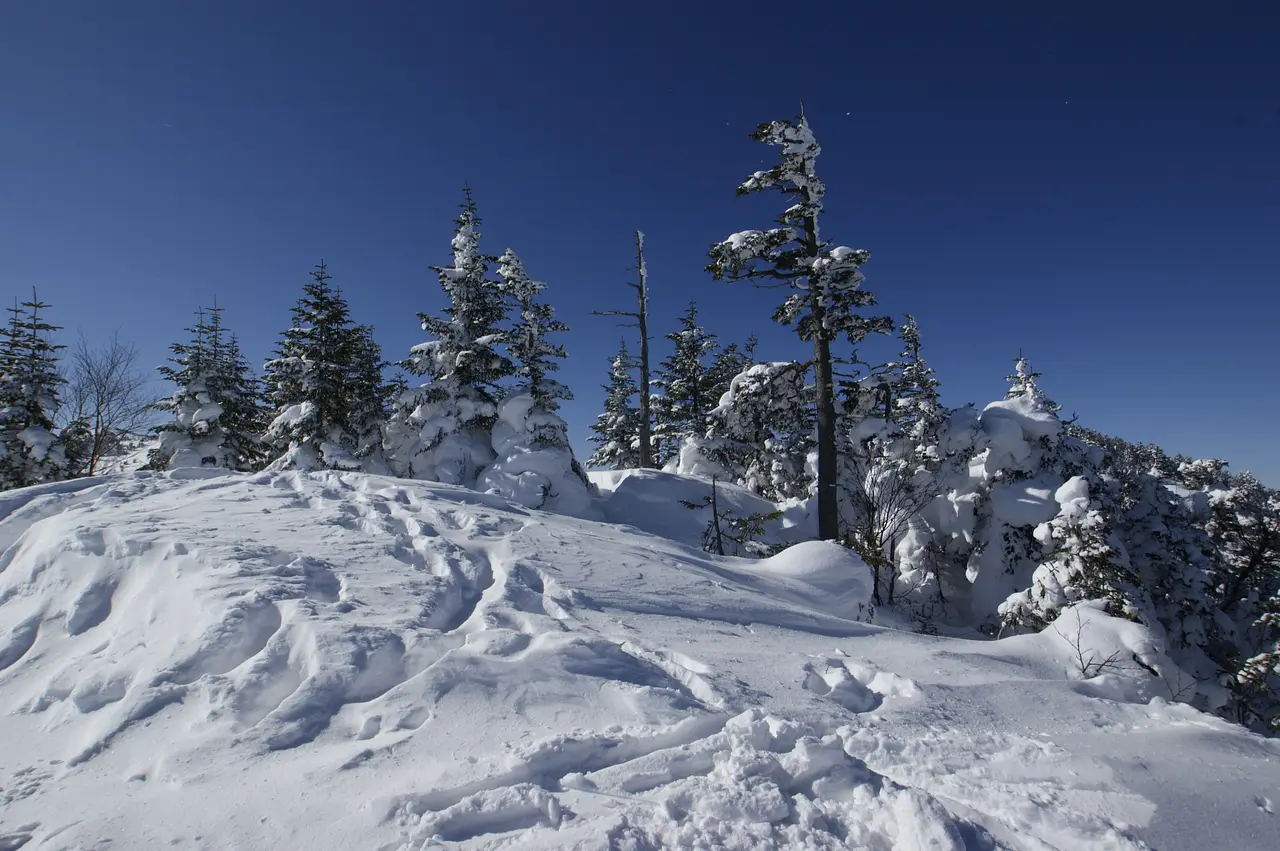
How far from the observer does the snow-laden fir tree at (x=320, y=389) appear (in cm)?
1502

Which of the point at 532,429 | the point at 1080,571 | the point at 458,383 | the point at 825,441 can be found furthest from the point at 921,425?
the point at 458,383

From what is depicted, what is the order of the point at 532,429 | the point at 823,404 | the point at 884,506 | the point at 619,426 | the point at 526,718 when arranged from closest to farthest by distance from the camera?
1. the point at 526,718
2. the point at 884,506
3. the point at 823,404
4. the point at 532,429
5. the point at 619,426

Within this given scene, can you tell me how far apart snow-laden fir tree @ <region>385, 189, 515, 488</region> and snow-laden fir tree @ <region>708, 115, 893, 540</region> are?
797cm

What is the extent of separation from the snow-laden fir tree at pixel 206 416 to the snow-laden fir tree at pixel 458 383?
6.39 m

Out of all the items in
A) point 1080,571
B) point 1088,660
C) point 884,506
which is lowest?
point 1088,660

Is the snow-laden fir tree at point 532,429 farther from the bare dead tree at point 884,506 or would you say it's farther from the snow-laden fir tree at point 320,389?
the bare dead tree at point 884,506

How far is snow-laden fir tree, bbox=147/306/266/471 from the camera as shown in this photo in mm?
17391

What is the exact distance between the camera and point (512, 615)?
476 centimetres

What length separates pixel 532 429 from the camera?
608 inches

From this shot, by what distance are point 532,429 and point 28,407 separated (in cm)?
1716

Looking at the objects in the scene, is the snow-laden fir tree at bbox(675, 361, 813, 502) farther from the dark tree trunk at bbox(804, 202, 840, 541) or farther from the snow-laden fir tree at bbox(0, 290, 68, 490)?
the snow-laden fir tree at bbox(0, 290, 68, 490)

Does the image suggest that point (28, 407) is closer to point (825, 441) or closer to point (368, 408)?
point (368, 408)

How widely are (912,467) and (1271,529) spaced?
227 inches

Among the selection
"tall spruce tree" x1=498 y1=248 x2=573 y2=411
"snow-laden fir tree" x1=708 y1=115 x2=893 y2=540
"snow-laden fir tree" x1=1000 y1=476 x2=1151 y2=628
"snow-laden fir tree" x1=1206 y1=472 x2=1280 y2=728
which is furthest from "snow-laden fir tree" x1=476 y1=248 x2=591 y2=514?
"snow-laden fir tree" x1=1206 y1=472 x2=1280 y2=728
